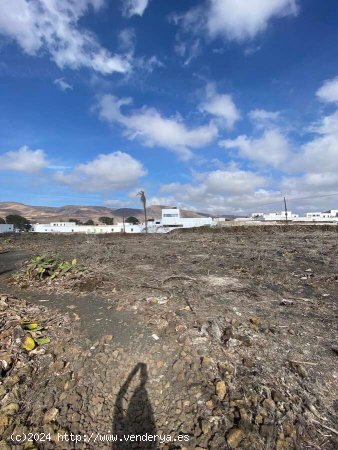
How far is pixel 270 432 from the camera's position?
2744mm

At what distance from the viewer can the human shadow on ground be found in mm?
2834

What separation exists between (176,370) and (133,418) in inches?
29.3

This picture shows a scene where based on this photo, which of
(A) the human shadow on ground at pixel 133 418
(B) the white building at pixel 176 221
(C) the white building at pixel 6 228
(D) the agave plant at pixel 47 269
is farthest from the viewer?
(C) the white building at pixel 6 228

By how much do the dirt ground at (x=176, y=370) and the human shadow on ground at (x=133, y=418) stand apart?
11 mm

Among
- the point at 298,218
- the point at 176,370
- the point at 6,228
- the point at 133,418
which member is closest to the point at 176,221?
the point at 298,218

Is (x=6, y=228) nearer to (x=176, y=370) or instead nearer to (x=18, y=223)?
(x=18, y=223)

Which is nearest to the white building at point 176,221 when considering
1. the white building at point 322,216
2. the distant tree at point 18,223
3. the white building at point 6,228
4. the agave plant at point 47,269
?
the white building at point 322,216

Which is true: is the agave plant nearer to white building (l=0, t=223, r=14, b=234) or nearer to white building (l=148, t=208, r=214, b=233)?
white building (l=148, t=208, r=214, b=233)

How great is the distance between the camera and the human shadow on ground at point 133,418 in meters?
2.83

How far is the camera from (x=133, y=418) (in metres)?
3.07

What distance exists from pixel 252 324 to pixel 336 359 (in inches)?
49.1

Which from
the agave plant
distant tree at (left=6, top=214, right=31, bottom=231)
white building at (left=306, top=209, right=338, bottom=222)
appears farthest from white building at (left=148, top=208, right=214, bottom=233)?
the agave plant

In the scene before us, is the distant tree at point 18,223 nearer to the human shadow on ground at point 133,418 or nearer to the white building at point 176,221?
the white building at point 176,221

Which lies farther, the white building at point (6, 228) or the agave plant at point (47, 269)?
the white building at point (6, 228)
